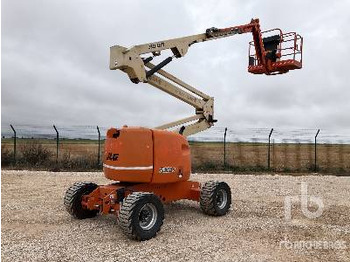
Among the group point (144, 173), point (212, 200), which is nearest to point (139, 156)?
point (144, 173)

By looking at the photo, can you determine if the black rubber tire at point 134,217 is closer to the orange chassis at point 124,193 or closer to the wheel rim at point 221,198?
the orange chassis at point 124,193

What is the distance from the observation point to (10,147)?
21.6m

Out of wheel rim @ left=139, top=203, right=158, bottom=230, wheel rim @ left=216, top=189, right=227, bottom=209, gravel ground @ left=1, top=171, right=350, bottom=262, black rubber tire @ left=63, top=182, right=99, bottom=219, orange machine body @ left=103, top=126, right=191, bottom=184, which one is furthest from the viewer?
wheel rim @ left=216, top=189, right=227, bottom=209

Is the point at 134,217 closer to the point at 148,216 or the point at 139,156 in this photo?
the point at 148,216

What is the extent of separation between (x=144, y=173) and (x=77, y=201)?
1633 millimetres

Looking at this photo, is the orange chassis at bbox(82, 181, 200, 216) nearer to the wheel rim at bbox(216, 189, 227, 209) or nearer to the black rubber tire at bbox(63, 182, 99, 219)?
the black rubber tire at bbox(63, 182, 99, 219)

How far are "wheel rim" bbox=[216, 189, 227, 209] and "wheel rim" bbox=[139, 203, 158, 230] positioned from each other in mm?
2221

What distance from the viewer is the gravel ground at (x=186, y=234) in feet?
19.8

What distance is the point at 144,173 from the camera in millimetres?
7641

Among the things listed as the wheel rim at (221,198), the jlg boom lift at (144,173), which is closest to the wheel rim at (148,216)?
the jlg boom lift at (144,173)

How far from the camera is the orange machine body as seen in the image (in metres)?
7.62

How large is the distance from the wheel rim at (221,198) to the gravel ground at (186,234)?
305mm
